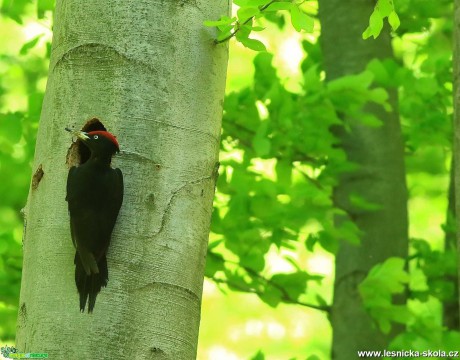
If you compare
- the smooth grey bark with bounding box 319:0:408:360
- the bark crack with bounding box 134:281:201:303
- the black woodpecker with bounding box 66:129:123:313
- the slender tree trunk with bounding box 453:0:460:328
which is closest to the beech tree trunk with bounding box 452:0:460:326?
the slender tree trunk with bounding box 453:0:460:328

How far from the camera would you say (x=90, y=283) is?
185 centimetres

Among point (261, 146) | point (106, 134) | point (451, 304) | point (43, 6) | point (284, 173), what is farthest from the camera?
point (451, 304)

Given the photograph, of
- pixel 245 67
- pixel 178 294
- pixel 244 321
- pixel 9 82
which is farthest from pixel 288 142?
pixel 244 321

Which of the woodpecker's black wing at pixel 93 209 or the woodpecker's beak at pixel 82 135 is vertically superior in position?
the woodpecker's beak at pixel 82 135

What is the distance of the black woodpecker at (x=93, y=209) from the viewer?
185 centimetres

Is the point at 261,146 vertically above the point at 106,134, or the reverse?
the point at 261,146

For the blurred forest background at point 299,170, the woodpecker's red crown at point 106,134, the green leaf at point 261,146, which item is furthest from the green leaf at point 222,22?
the green leaf at point 261,146

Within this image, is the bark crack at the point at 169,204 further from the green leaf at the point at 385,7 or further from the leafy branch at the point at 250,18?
the green leaf at the point at 385,7

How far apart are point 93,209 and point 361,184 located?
118 inches

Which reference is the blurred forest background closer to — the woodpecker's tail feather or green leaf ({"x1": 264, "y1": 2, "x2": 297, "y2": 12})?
green leaf ({"x1": 264, "y1": 2, "x2": 297, "y2": 12})

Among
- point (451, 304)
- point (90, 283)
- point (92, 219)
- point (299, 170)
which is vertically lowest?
point (90, 283)

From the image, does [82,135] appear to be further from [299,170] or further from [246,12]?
[299,170]

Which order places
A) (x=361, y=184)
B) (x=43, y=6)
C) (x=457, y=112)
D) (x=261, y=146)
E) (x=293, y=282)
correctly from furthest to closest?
(x=361, y=184), (x=293, y=282), (x=43, y=6), (x=261, y=146), (x=457, y=112)

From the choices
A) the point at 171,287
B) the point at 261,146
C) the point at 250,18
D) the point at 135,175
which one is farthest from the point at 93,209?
the point at 261,146
